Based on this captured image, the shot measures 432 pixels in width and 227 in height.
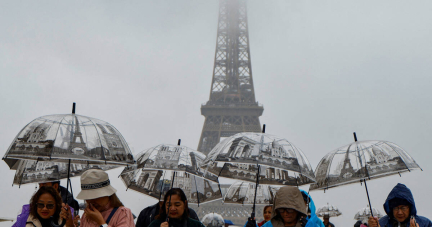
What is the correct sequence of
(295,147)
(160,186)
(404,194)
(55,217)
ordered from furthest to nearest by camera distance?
1. (160,186)
2. (295,147)
3. (404,194)
4. (55,217)

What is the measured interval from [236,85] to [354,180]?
154 ft

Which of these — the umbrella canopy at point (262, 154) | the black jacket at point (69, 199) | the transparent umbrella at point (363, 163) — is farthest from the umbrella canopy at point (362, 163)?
the black jacket at point (69, 199)

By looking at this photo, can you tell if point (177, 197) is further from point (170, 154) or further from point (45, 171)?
point (45, 171)

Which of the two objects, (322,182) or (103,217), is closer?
(103,217)

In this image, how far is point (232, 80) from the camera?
53.8 metres

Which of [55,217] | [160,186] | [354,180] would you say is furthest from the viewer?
[160,186]

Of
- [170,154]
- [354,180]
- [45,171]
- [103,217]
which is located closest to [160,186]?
[170,154]

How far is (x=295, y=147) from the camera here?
6.14m

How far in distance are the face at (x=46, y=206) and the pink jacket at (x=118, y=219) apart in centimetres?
52

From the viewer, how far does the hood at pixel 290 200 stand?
11.7ft

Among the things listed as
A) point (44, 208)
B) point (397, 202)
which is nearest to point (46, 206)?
point (44, 208)

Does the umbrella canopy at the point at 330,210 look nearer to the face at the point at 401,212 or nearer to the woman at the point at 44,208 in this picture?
the face at the point at 401,212

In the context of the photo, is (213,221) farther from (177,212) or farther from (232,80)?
(232,80)

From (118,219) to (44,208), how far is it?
2.85ft
